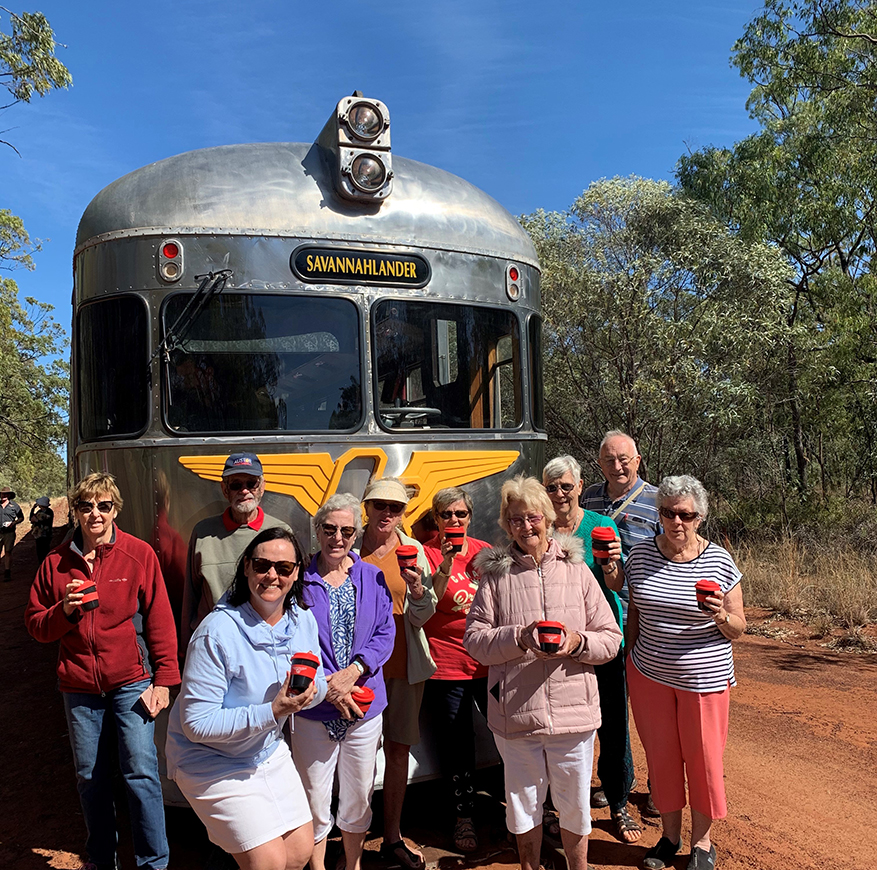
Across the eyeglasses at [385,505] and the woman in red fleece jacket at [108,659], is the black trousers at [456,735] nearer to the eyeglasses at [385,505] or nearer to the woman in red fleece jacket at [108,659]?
the eyeglasses at [385,505]

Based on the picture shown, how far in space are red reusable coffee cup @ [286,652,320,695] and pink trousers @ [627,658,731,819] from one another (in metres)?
1.81

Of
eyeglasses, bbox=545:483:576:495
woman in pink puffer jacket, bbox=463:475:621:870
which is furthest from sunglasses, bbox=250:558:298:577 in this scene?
eyeglasses, bbox=545:483:576:495

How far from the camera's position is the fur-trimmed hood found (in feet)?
10.7

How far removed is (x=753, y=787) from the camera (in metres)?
4.66

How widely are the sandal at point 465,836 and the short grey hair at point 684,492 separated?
5.94ft

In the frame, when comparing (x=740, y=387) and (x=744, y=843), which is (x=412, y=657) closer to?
(x=744, y=843)

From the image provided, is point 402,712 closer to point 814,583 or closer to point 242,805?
point 242,805

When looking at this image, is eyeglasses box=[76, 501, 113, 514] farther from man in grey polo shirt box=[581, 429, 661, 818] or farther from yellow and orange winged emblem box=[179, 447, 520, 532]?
man in grey polo shirt box=[581, 429, 661, 818]

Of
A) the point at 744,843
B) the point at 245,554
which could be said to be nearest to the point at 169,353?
the point at 245,554

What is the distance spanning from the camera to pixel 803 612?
8.82 metres

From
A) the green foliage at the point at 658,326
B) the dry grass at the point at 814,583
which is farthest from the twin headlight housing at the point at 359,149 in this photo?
the green foliage at the point at 658,326

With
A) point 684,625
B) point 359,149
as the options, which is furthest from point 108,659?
point 359,149

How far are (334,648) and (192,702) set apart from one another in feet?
2.44

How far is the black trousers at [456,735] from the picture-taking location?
3875 millimetres
